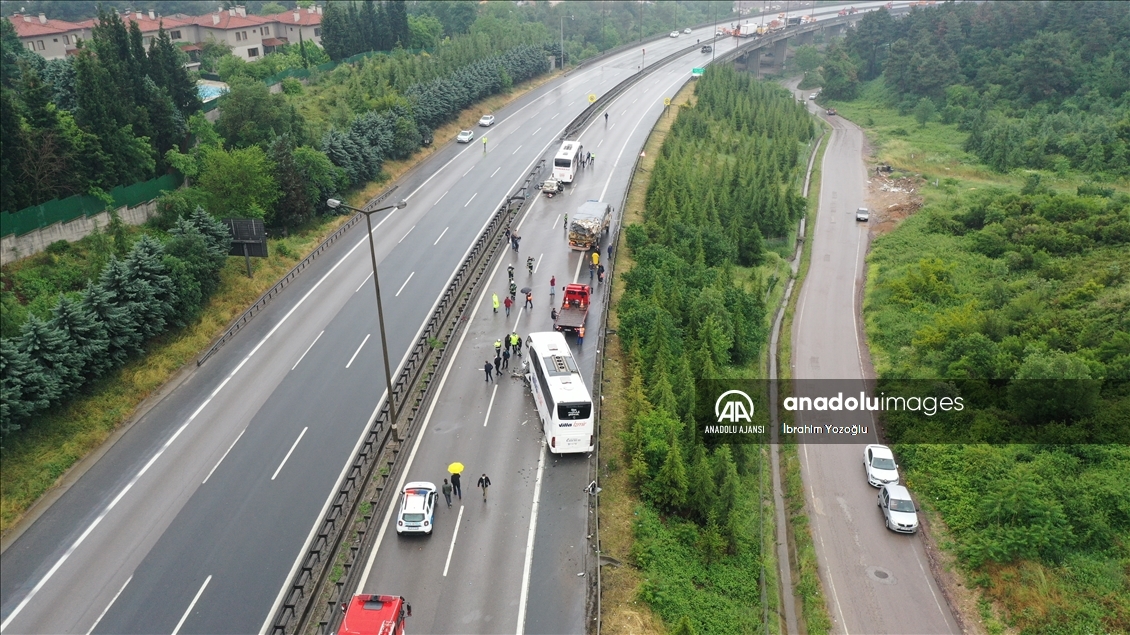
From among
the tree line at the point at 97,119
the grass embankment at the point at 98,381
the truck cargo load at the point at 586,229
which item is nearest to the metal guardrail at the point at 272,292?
the grass embankment at the point at 98,381

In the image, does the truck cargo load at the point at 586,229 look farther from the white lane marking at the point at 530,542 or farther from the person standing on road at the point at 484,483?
the person standing on road at the point at 484,483

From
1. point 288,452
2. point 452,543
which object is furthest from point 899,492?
point 288,452

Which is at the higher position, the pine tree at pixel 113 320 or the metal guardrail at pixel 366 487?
the pine tree at pixel 113 320

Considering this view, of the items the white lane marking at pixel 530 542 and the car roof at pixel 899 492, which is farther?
the car roof at pixel 899 492

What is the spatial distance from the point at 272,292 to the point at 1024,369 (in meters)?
42.6

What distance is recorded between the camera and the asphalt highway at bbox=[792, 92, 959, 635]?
3306 centimetres

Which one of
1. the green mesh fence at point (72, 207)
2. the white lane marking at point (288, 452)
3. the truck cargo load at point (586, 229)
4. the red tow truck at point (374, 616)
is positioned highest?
the green mesh fence at point (72, 207)

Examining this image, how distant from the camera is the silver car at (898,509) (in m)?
37.0

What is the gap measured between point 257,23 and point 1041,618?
361 feet

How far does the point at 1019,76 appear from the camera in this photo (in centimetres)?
11894

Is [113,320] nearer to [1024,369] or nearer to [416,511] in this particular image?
[416,511]

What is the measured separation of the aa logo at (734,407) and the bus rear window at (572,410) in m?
10.0

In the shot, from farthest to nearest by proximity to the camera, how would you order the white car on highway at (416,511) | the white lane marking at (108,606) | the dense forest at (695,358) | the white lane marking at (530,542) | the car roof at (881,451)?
the car roof at (881,451) → the dense forest at (695,358) → the white car on highway at (416,511) → the white lane marking at (530,542) → the white lane marking at (108,606)

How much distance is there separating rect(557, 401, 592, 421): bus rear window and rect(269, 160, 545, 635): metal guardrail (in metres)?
7.25
